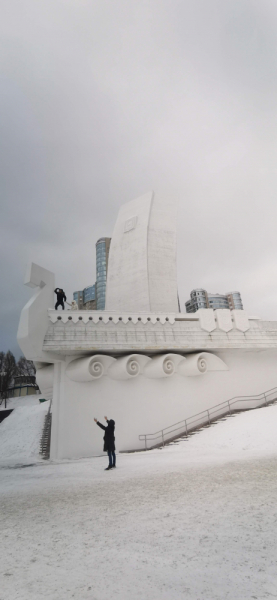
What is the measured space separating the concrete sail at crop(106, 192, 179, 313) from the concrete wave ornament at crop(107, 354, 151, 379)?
3723mm

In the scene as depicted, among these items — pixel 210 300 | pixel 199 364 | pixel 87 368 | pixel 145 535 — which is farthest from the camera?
pixel 210 300

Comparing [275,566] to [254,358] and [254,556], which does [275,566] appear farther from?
[254,358]

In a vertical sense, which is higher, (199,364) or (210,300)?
(210,300)

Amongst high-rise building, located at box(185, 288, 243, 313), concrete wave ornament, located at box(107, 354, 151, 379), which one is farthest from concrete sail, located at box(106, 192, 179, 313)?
high-rise building, located at box(185, 288, 243, 313)

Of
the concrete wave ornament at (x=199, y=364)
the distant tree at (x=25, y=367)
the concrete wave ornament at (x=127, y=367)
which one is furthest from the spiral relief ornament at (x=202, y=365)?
the distant tree at (x=25, y=367)

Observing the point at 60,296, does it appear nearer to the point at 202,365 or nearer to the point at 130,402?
the point at 130,402

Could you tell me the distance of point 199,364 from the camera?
40.6ft

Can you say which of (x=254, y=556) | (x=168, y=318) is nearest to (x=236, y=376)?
(x=168, y=318)

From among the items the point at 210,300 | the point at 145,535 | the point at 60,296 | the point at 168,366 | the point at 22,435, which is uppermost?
the point at 210,300

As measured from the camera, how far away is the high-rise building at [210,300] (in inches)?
2797

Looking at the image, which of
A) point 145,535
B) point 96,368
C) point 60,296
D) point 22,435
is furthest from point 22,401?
point 145,535

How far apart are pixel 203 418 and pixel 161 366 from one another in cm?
259

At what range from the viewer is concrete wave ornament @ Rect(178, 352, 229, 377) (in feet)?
40.1

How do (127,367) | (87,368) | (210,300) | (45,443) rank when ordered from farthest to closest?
(210,300) → (45,443) → (127,367) → (87,368)
